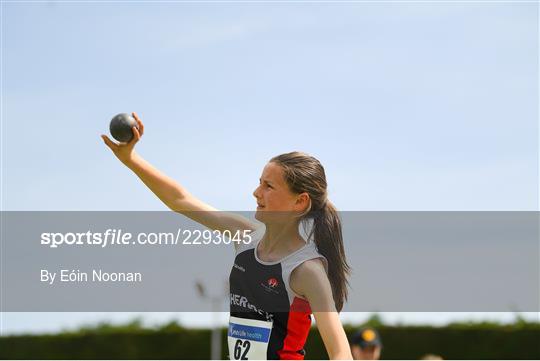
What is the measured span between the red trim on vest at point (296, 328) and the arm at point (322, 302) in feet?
0.23

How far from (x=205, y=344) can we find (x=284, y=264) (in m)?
21.3

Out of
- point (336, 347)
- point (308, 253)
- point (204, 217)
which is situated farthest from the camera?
point (204, 217)

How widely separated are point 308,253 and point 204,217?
0.78 m

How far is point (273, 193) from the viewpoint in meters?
5.32

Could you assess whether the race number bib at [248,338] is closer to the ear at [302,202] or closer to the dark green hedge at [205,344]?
the ear at [302,202]

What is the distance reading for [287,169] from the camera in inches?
210

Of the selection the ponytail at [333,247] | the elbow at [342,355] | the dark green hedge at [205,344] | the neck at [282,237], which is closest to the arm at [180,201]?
the neck at [282,237]

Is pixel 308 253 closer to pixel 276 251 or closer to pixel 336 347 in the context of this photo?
pixel 276 251

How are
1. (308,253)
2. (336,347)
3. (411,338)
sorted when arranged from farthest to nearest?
1. (411,338)
2. (308,253)
3. (336,347)

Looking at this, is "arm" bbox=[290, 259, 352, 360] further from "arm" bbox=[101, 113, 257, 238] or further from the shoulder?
"arm" bbox=[101, 113, 257, 238]

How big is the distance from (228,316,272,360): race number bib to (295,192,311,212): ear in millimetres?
668

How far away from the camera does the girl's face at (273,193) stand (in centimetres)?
531

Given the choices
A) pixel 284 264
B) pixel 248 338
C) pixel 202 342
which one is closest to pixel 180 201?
pixel 284 264

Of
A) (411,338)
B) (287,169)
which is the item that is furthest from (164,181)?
(411,338)
